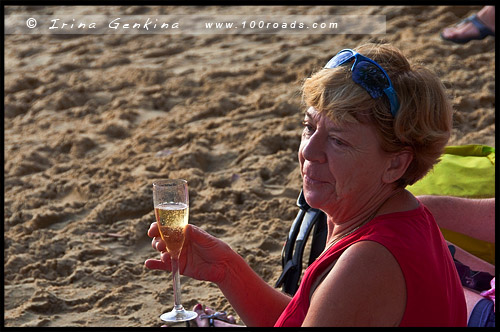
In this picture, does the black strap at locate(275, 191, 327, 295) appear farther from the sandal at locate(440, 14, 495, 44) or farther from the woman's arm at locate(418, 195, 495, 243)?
the sandal at locate(440, 14, 495, 44)

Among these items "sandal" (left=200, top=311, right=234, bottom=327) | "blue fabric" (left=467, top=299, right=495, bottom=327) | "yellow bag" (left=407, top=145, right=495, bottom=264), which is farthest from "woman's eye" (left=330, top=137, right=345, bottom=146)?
"yellow bag" (left=407, top=145, right=495, bottom=264)

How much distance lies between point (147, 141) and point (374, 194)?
3.91 metres

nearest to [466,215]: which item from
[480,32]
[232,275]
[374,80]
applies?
[232,275]

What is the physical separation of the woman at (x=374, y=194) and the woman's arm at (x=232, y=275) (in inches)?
16.5

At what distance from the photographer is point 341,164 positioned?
1962 mm

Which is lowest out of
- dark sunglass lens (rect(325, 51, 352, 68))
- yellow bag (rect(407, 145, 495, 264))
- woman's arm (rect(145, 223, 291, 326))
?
woman's arm (rect(145, 223, 291, 326))

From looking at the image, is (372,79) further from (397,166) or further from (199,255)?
(199,255)

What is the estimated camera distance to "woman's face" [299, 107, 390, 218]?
6.38 feet

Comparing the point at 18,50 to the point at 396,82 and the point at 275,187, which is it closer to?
the point at 275,187

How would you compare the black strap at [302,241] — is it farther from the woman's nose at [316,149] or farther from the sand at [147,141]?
the woman's nose at [316,149]

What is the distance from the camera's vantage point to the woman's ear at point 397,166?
1985mm

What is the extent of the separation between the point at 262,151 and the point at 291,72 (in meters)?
1.32

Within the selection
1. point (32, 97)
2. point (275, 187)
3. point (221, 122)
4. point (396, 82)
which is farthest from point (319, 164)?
point (32, 97)

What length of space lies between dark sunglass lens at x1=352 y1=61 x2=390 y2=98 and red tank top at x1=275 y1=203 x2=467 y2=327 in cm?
31
